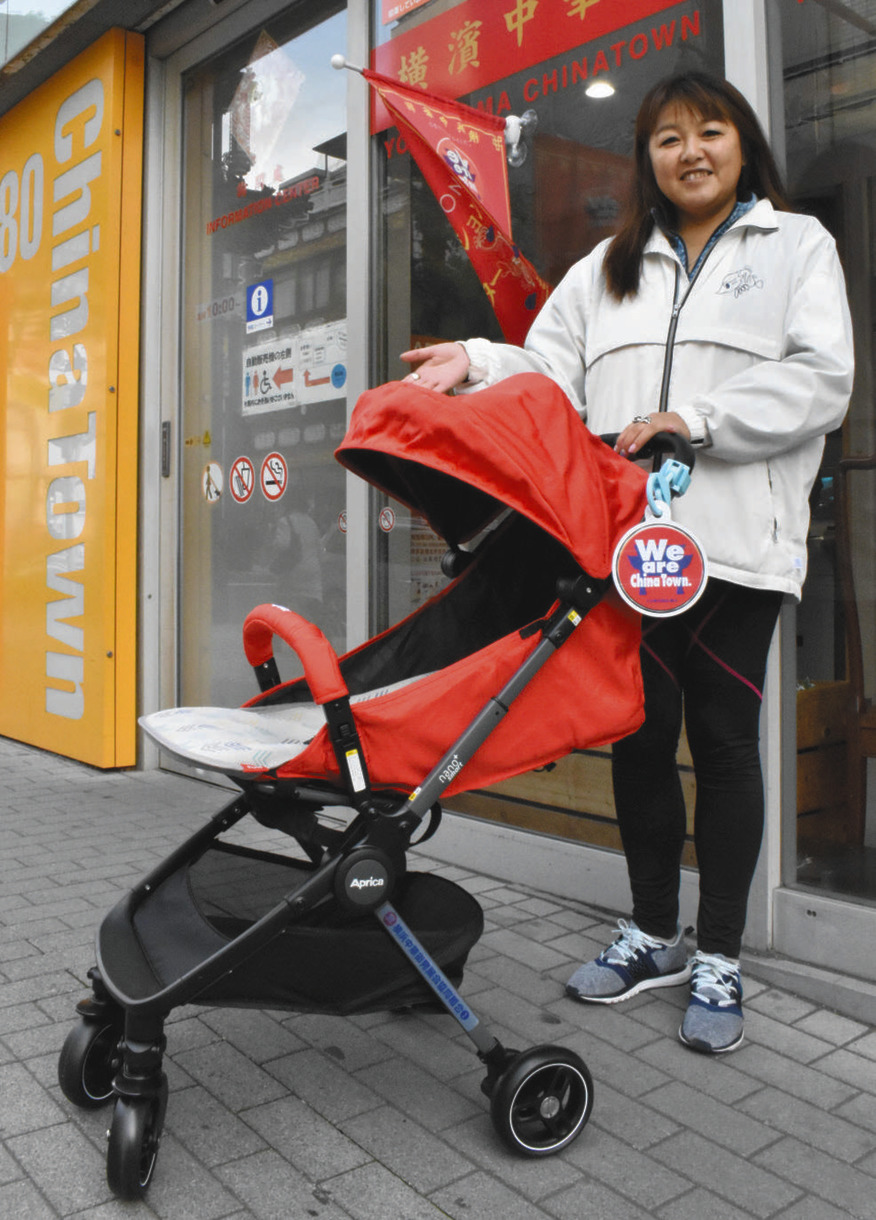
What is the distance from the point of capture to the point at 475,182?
11.1 feet

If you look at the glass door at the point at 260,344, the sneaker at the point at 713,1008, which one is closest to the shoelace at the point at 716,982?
the sneaker at the point at 713,1008

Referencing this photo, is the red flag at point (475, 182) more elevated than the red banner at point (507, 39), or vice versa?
the red banner at point (507, 39)

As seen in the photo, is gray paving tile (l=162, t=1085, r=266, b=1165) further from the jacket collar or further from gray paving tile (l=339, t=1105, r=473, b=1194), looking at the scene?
the jacket collar

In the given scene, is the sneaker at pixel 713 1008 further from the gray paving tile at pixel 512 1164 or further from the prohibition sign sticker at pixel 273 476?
the prohibition sign sticker at pixel 273 476

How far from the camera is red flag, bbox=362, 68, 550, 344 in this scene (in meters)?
3.36

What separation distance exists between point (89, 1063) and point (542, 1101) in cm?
87

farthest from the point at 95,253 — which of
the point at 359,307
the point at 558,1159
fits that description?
the point at 558,1159

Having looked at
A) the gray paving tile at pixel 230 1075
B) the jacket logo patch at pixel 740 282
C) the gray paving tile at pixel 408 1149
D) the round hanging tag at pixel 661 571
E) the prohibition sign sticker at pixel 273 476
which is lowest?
the gray paving tile at pixel 408 1149

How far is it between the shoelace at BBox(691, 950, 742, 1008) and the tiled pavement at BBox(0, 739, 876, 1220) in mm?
115

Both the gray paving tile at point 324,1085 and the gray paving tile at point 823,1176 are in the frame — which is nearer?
the gray paving tile at point 823,1176

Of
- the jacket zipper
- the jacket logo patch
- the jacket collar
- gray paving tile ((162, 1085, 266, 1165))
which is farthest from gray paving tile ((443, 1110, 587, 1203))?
the jacket collar

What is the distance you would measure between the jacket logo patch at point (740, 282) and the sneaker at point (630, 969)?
5.22ft

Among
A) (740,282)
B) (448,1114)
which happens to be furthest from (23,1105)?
(740,282)

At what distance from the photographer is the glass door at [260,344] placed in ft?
15.6
